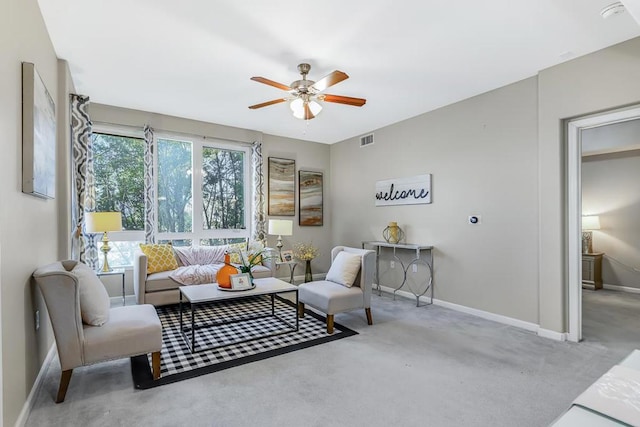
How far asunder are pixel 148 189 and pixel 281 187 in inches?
87.5

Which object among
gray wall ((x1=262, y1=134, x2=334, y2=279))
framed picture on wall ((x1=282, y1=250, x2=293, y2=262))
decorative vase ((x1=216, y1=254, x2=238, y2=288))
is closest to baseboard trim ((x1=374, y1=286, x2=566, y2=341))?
framed picture on wall ((x1=282, y1=250, x2=293, y2=262))

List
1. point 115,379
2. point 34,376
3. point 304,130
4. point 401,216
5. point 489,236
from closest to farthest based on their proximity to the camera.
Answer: point 34,376 < point 115,379 < point 489,236 < point 401,216 < point 304,130

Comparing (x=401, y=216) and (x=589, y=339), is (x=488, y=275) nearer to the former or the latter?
(x=589, y=339)

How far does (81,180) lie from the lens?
399 centimetres

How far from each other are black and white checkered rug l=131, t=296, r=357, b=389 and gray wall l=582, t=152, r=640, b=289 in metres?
4.94

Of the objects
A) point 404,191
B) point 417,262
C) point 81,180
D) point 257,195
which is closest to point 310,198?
point 257,195

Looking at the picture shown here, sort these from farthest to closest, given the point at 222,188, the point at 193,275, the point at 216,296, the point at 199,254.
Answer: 1. the point at 222,188
2. the point at 199,254
3. the point at 193,275
4. the point at 216,296

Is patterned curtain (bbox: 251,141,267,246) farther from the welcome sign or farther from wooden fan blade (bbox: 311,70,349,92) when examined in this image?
wooden fan blade (bbox: 311,70,349,92)

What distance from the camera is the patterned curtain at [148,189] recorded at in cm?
467

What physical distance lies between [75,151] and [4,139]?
2.56 metres

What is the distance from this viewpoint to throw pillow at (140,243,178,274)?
14.1 ft

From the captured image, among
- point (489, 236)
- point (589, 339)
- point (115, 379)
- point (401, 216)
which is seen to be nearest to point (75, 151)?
point (115, 379)

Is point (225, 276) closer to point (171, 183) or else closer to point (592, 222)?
point (171, 183)

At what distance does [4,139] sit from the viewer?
1.72 meters
